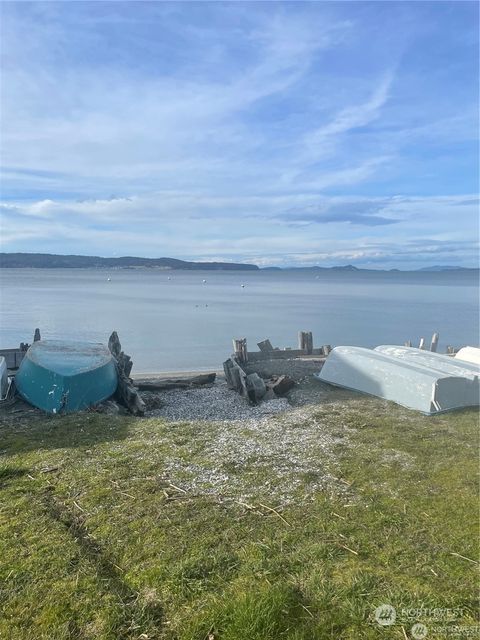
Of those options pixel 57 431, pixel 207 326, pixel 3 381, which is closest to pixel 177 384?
pixel 3 381

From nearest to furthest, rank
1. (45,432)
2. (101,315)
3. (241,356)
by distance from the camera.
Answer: (45,432) → (241,356) → (101,315)

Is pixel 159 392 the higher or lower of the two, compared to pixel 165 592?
lower

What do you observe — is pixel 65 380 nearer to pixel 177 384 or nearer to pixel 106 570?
pixel 177 384

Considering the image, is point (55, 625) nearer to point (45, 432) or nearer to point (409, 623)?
point (409, 623)

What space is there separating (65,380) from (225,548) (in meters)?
7.97

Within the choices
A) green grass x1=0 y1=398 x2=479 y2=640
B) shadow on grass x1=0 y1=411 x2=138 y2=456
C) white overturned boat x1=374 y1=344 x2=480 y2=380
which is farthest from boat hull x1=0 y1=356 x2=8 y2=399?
white overturned boat x1=374 y1=344 x2=480 y2=380

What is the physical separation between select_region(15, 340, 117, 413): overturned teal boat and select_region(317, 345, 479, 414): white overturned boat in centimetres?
600

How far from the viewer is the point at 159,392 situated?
1480 centimetres

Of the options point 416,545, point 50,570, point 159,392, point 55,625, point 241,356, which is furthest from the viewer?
point 241,356

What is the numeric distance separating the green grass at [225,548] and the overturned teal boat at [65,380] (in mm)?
3639

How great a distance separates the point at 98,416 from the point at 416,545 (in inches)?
276

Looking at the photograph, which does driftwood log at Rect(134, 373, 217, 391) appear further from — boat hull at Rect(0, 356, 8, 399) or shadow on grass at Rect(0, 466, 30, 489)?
shadow on grass at Rect(0, 466, 30, 489)

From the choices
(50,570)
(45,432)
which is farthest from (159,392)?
(50,570)

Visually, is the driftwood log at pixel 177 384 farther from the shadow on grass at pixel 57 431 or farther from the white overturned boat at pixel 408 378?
the shadow on grass at pixel 57 431
